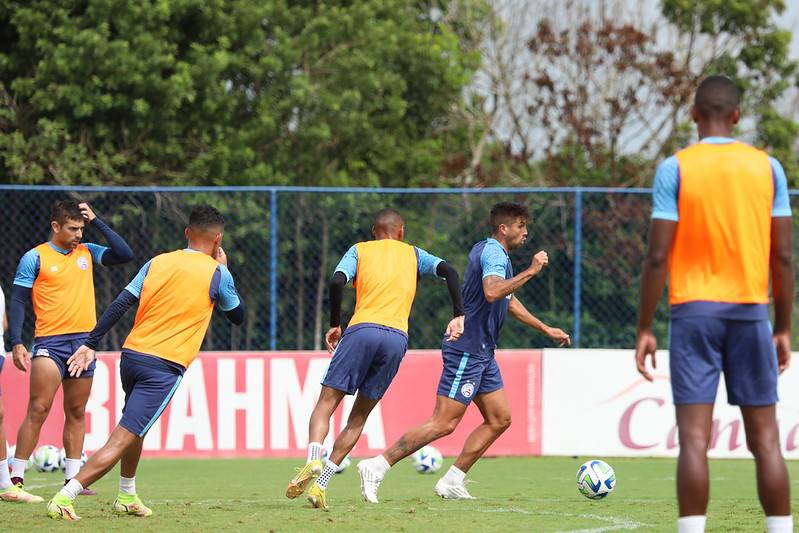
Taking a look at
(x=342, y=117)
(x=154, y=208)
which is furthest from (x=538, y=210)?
(x=342, y=117)

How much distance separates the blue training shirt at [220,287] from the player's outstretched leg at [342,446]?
4.27ft

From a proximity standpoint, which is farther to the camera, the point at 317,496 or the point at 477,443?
the point at 477,443

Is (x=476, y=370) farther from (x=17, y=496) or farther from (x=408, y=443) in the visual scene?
(x=17, y=496)

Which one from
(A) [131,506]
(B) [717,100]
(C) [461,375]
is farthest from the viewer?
(C) [461,375]

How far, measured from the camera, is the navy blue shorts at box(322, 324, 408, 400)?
8664mm

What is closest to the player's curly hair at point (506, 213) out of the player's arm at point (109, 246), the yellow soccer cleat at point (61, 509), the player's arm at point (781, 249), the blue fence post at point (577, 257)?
the player's arm at point (109, 246)

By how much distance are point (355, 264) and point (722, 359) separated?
3.73m

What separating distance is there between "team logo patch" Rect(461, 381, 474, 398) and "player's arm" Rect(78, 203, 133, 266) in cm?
267

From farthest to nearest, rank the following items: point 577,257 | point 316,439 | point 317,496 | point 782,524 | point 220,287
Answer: point 577,257, point 316,439, point 317,496, point 220,287, point 782,524

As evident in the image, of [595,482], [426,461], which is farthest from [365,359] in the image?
[426,461]

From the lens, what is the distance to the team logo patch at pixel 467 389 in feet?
30.2

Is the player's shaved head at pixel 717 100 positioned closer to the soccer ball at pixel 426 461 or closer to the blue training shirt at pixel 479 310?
the blue training shirt at pixel 479 310

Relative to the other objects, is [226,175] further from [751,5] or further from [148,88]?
[751,5]

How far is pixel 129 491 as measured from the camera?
805 cm
